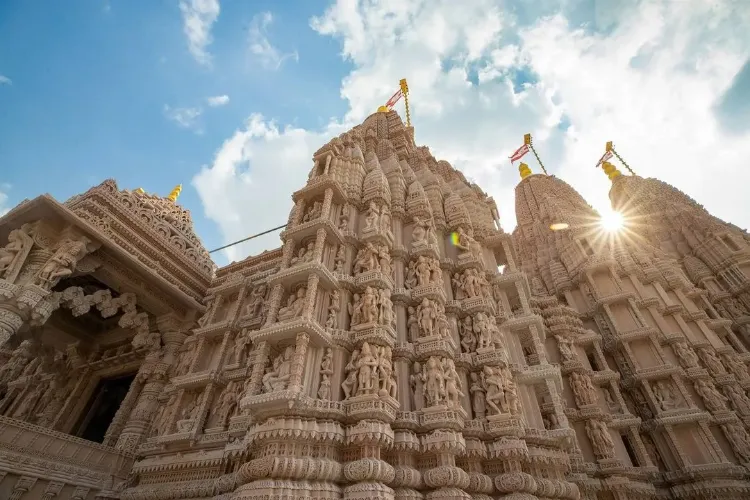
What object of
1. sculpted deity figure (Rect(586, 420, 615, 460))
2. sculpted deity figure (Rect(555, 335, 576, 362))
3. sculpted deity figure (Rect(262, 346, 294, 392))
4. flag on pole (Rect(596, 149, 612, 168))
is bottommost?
sculpted deity figure (Rect(262, 346, 294, 392))

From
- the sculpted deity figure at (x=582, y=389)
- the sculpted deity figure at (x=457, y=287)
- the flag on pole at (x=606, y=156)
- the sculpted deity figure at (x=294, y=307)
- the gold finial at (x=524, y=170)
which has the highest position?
the flag on pole at (x=606, y=156)

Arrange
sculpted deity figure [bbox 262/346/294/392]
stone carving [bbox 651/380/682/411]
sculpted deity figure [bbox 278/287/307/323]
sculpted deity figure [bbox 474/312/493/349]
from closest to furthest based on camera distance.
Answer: sculpted deity figure [bbox 262/346/294/392] → sculpted deity figure [bbox 278/287/307/323] → sculpted deity figure [bbox 474/312/493/349] → stone carving [bbox 651/380/682/411]

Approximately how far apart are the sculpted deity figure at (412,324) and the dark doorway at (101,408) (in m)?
11.9

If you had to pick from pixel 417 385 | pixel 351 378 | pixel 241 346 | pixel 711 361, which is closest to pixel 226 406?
pixel 241 346

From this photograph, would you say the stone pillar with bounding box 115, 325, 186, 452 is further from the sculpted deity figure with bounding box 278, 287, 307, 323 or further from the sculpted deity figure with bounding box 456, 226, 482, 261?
the sculpted deity figure with bounding box 456, 226, 482, 261

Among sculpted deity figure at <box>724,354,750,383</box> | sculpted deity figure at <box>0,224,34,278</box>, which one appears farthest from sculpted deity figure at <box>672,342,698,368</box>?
sculpted deity figure at <box>0,224,34,278</box>

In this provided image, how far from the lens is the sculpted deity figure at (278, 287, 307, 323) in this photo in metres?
9.62

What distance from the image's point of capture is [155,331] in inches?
591

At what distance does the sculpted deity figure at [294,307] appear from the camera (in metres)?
9.62

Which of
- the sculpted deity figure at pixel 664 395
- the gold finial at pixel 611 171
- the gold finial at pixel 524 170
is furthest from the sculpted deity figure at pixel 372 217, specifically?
the gold finial at pixel 611 171

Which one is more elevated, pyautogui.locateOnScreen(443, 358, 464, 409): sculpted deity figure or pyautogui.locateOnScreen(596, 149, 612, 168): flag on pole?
pyautogui.locateOnScreen(596, 149, 612, 168): flag on pole

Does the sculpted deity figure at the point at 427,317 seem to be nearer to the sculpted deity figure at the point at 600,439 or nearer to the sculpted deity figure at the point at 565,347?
the sculpted deity figure at the point at 600,439

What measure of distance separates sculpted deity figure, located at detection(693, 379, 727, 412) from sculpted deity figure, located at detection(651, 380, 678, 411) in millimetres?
1293

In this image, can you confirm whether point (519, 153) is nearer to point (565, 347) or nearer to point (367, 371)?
point (565, 347)
